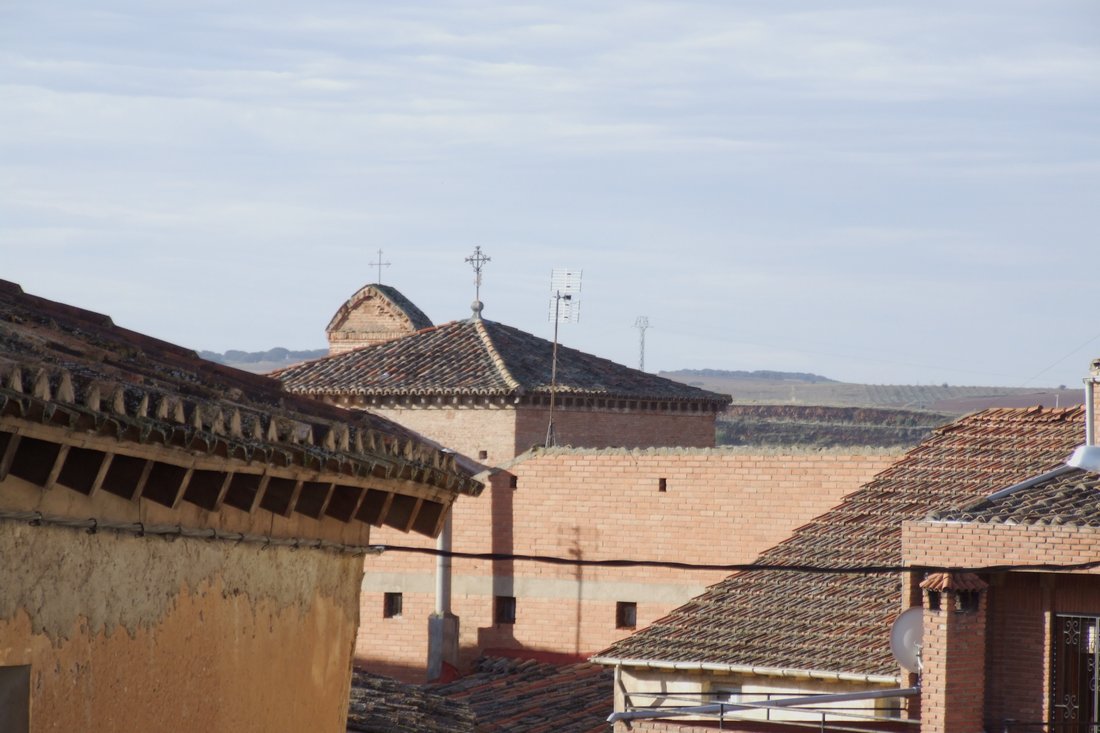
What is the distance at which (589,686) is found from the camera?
1967cm

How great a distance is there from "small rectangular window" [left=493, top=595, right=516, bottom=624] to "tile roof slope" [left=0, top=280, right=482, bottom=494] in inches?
534

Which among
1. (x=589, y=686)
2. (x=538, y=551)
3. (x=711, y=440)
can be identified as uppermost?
(x=711, y=440)

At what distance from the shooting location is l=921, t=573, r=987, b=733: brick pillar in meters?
12.8

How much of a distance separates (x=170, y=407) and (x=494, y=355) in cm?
2124

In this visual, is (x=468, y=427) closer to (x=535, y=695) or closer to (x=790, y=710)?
(x=535, y=695)

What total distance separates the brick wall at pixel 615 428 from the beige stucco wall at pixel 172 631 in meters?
18.1

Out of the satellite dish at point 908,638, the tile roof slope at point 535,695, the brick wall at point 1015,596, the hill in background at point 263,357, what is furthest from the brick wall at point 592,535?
the hill in background at point 263,357

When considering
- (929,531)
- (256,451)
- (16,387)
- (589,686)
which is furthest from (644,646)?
(16,387)

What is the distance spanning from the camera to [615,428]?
2675 cm

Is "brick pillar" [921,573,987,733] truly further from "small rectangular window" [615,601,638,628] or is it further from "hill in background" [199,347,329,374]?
"hill in background" [199,347,329,374]

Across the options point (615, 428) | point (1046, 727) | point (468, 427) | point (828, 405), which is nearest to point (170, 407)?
point (1046, 727)

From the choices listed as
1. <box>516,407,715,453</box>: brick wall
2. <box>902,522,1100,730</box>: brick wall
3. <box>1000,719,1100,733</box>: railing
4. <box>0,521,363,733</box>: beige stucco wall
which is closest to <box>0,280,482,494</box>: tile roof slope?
<box>0,521,363,733</box>: beige stucco wall

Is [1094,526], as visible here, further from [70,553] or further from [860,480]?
[70,553]

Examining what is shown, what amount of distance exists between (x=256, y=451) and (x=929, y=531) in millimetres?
8236
